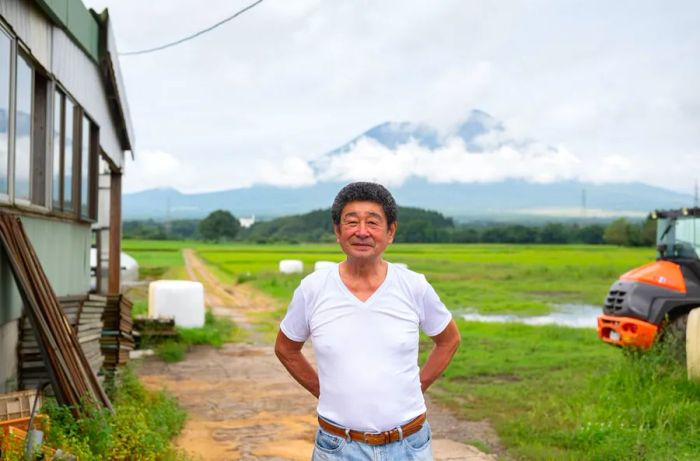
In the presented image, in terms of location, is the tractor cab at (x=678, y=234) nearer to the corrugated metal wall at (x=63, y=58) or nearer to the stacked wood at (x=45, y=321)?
the corrugated metal wall at (x=63, y=58)

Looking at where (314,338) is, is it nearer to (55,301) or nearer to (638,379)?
(55,301)

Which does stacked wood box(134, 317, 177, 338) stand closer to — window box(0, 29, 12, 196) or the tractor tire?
window box(0, 29, 12, 196)

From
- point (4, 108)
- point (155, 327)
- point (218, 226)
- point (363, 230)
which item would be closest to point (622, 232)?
point (218, 226)

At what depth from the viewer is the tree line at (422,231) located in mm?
87744

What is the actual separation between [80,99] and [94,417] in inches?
153

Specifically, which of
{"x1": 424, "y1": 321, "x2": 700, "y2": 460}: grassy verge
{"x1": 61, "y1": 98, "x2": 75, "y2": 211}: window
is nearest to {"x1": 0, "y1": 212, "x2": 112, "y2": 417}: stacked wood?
{"x1": 61, "y1": 98, "x2": 75, "y2": 211}: window

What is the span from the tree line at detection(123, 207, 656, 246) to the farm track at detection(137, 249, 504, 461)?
66.1 m

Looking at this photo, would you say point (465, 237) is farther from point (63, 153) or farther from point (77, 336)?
point (77, 336)

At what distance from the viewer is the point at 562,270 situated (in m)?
38.8

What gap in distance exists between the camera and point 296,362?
3.28 m

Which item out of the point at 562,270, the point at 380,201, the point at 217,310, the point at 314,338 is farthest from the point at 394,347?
the point at 562,270

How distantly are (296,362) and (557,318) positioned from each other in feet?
58.0

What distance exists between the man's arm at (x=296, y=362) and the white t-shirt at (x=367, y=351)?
0.82ft

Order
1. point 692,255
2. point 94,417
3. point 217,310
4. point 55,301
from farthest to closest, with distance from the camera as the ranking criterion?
point 217,310 < point 692,255 < point 55,301 < point 94,417
